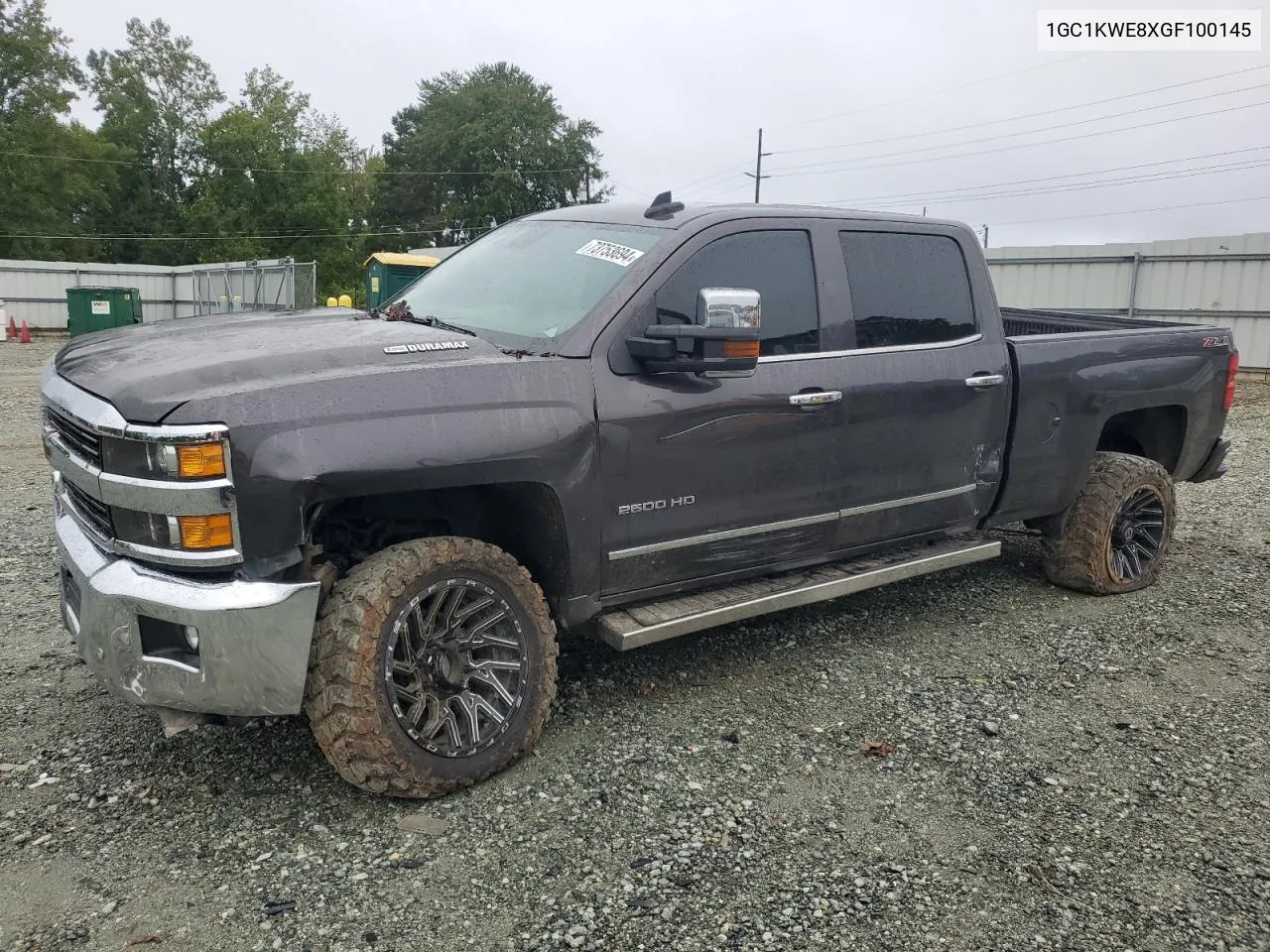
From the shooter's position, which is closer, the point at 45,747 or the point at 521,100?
the point at 45,747

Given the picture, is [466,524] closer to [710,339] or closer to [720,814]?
→ [710,339]

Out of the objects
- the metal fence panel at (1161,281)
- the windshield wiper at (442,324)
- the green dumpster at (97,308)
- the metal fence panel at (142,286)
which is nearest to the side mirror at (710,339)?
the windshield wiper at (442,324)

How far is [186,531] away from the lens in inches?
108

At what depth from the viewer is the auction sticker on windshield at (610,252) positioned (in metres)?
3.70

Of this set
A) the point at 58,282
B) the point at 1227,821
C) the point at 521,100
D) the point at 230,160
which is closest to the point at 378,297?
the point at 58,282

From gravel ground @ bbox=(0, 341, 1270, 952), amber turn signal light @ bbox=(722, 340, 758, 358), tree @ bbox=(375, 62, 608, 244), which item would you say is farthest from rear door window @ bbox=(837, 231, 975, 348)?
tree @ bbox=(375, 62, 608, 244)

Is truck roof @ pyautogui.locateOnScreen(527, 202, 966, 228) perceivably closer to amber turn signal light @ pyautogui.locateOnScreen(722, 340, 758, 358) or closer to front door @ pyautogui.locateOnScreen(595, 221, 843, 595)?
front door @ pyautogui.locateOnScreen(595, 221, 843, 595)

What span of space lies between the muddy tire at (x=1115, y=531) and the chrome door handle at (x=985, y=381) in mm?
1064

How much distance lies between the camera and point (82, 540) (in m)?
3.16

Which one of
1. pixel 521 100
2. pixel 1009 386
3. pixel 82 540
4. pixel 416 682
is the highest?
pixel 521 100

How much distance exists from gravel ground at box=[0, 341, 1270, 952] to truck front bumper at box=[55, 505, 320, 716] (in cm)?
45

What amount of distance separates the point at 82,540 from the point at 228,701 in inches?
31.7

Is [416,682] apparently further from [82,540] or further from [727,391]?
[727,391]

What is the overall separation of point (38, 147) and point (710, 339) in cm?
5069
